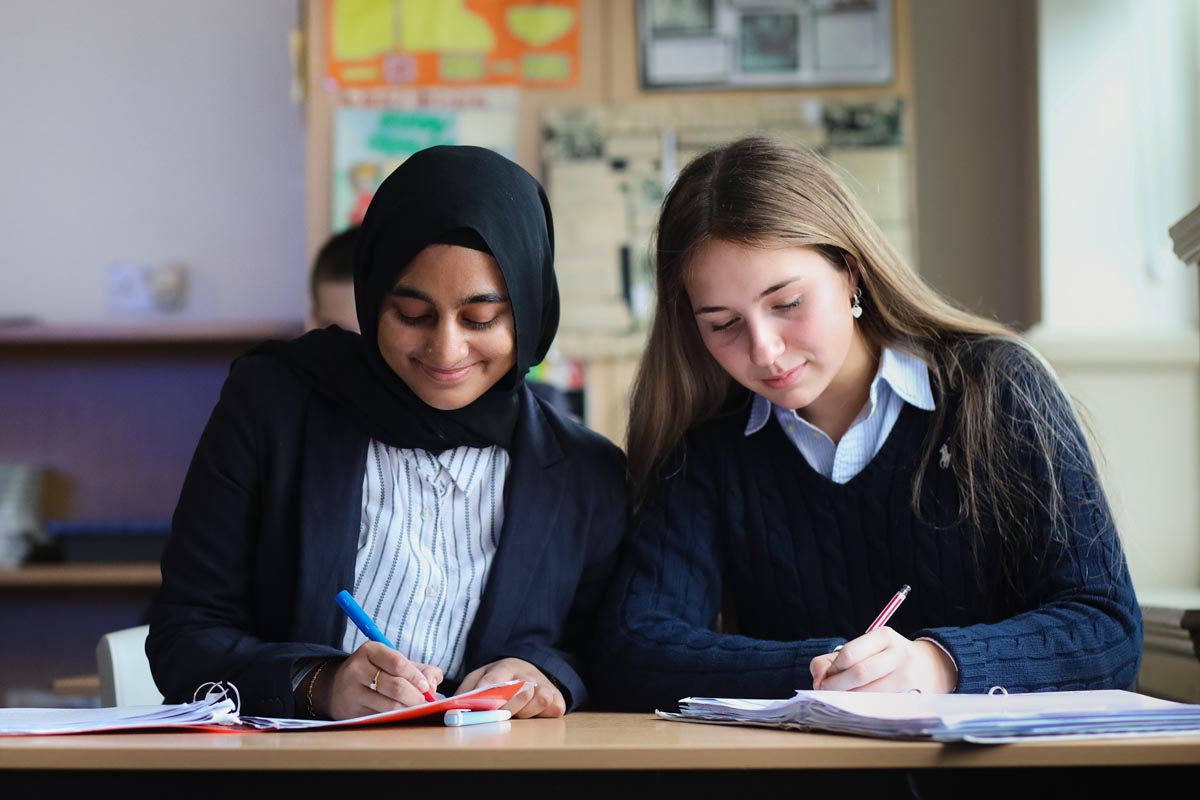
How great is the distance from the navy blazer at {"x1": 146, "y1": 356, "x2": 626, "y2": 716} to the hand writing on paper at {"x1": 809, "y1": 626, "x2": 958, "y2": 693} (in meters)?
0.31

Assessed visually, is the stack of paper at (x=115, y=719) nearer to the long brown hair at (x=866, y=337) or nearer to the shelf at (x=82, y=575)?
the long brown hair at (x=866, y=337)

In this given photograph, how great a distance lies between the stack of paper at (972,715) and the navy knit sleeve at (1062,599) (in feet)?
0.45

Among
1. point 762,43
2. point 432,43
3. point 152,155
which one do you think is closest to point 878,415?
point 762,43

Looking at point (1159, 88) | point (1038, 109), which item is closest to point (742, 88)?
point (1038, 109)

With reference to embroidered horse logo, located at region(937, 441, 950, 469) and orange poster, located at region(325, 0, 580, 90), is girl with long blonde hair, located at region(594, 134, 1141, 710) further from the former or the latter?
orange poster, located at region(325, 0, 580, 90)

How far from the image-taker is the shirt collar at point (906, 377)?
1533 mm

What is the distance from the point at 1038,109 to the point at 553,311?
2.00 m

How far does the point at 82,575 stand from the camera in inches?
129

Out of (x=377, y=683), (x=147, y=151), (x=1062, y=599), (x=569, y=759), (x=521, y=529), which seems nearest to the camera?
(x=569, y=759)

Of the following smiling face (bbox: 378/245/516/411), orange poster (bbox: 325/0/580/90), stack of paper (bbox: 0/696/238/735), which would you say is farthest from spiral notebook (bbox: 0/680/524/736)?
orange poster (bbox: 325/0/580/90)

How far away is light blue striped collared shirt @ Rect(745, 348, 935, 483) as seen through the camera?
1.54m

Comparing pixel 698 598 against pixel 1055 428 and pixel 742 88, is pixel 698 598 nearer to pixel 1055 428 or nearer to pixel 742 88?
pixel 1055 428

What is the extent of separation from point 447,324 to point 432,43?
201 centimetres

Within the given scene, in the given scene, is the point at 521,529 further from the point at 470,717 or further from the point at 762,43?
the point at 762,43
